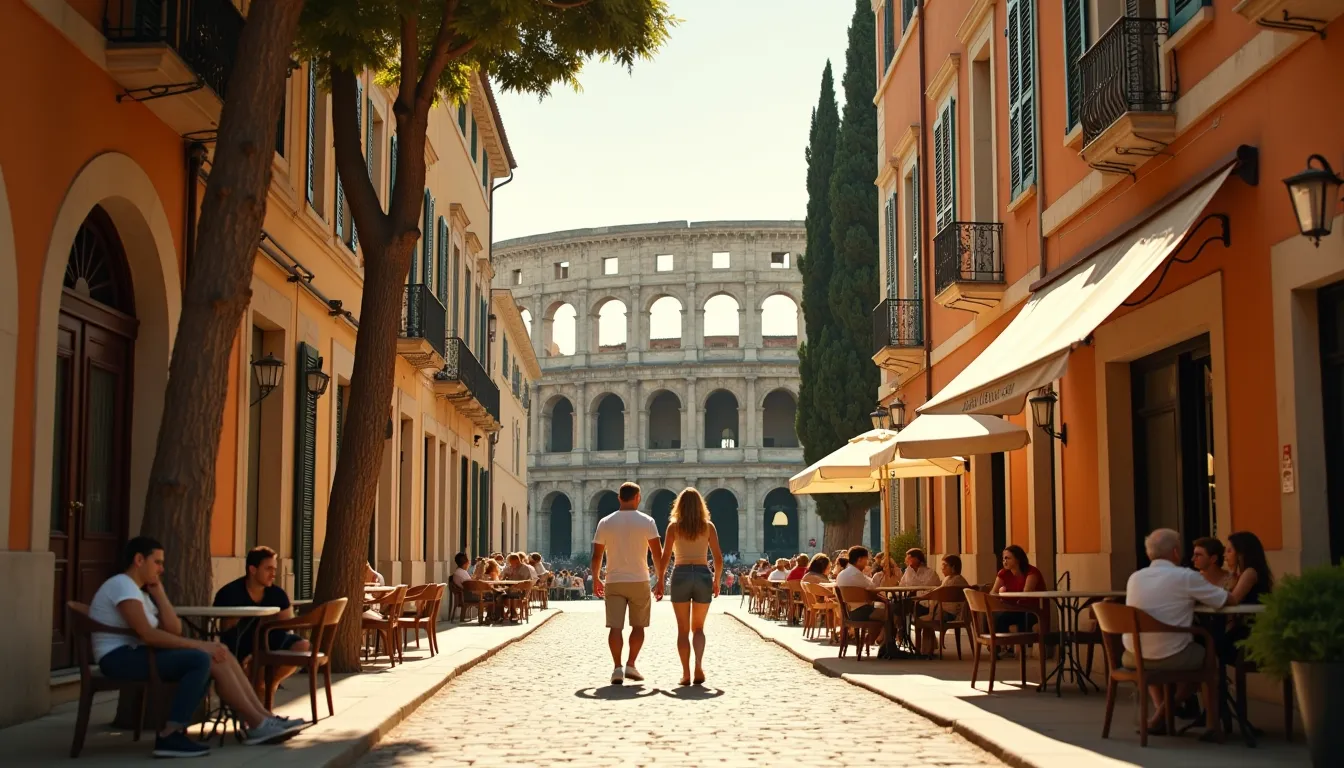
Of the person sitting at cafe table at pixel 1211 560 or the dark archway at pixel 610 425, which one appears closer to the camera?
the person sitting at cafe table at pixel 1211 560

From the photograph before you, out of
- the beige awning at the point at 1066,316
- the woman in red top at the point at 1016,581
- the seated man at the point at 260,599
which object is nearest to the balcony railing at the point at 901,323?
the woman in red top at the point at 1016,581

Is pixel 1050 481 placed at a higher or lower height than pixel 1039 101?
lower

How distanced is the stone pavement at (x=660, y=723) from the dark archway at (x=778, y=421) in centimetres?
5876

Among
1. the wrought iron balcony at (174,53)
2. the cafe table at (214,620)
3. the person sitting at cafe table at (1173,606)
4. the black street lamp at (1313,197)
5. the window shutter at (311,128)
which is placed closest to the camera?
the black street lamp at (1313,197)

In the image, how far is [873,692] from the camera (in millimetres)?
12492

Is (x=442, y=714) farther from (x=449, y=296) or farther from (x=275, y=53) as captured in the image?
(x=449, y=296)

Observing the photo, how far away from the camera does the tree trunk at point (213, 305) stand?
9531 millimetres

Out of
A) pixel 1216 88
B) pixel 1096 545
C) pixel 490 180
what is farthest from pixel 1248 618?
pixel 490 180

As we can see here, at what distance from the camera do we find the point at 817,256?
137 ft

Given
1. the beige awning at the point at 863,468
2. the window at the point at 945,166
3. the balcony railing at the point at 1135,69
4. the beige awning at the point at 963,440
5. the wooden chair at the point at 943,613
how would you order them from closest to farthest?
the balcony railing at the point at 1135,69 < the wooden chair at the point at 943,613 < the beige awning at the point at 963,440 < the beige awning at the point at 863,468 < the window at the point at 945,166

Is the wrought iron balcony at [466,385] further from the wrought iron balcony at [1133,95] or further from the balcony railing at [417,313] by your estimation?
the wrought iron balcony at [1133,95]

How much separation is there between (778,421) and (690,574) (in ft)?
206

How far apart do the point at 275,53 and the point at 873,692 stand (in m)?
6.70

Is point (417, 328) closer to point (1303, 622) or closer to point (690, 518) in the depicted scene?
point (690, 518)
